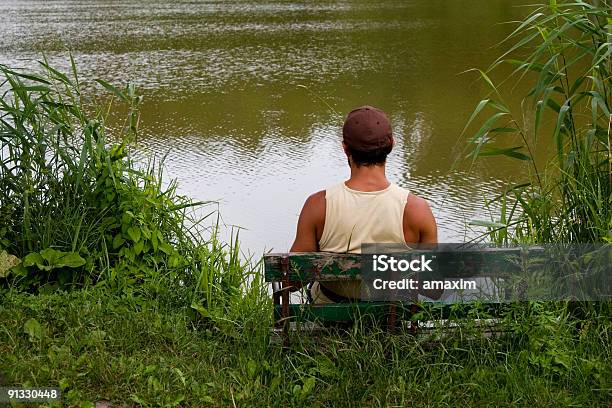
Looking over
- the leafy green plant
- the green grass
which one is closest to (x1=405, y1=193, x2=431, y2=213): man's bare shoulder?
the green grass

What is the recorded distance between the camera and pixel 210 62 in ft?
37.2

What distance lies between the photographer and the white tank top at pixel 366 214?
2.66m

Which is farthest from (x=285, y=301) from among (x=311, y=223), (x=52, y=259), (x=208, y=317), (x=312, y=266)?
(x=52, y=259)

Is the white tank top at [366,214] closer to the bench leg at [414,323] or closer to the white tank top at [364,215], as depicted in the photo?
the white tank top at [364,215]

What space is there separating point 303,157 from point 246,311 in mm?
3805

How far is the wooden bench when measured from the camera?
→ 2.51 metres

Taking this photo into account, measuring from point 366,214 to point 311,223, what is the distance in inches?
6.5

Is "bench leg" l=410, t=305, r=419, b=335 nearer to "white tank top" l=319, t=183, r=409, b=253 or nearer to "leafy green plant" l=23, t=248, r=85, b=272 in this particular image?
"white tank top" l=319, t=183, r=409, b=253

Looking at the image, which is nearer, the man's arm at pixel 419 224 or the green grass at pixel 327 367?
the green grass at pixel 327 367

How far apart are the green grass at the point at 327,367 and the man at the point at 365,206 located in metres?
0.19

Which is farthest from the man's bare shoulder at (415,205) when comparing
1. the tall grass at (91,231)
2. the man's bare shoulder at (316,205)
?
the tall grass at (91,231)

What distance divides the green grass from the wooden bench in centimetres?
6

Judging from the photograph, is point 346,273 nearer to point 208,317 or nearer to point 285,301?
point 285,301

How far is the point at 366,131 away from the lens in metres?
2.64
